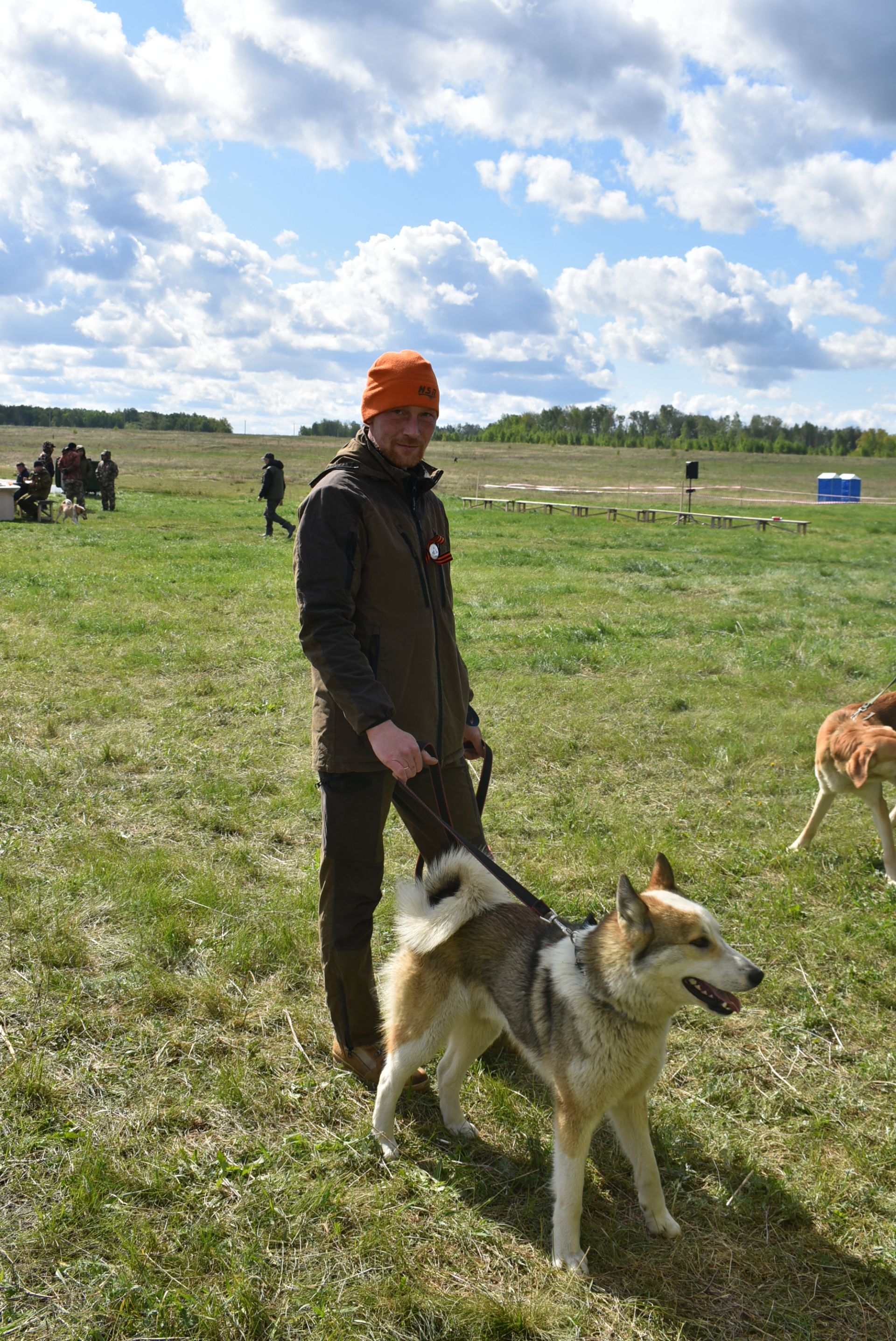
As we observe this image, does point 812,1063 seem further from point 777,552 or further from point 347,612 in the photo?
point 777,552

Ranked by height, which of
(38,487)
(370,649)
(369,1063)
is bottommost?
(369,1063)

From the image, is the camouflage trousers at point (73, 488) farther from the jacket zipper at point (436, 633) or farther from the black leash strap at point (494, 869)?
the black leash strap at point (494, 869)

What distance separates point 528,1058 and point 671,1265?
70 centimetres

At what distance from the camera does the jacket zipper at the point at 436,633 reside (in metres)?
3.19

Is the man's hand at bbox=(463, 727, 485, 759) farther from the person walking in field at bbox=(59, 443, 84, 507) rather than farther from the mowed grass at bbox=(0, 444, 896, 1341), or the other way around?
the person walking in field at bbox=(59, 443, 84, 507)

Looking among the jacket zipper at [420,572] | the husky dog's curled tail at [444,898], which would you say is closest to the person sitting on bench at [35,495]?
the jacket zipper at [420,572]

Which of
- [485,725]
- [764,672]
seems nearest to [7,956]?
[485,725]

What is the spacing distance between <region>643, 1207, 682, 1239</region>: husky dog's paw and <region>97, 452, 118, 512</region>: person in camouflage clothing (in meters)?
26.3

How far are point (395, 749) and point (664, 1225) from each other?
1717mm

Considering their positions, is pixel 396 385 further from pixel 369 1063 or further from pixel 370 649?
pixel 369 1063

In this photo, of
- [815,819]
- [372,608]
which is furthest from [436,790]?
[815,819]

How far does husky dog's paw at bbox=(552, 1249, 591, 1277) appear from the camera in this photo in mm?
2559

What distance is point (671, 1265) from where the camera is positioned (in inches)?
103

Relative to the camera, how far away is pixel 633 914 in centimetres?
254
